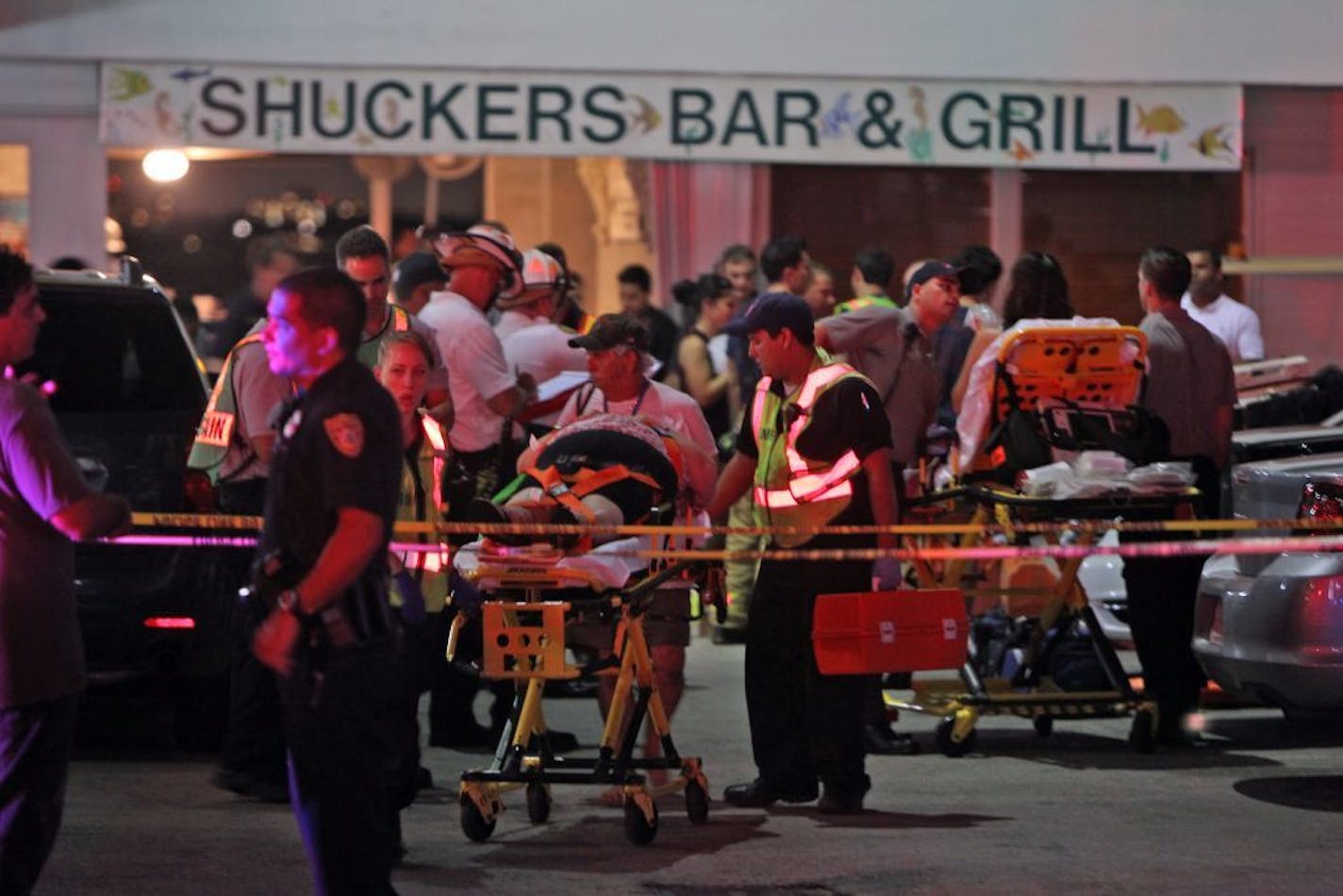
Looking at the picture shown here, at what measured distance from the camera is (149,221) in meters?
16.5

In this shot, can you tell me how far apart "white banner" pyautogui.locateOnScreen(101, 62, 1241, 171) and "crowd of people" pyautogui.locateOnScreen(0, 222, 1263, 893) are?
205cm

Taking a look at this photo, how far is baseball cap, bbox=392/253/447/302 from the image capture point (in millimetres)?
11430

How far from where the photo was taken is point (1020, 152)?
16.2 meters

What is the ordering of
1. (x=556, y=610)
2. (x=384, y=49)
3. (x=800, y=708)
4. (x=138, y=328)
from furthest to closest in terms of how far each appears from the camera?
(x=384, y=49) → (x=138, y=328) → (x=800, y=708) → (x=556, y=610)

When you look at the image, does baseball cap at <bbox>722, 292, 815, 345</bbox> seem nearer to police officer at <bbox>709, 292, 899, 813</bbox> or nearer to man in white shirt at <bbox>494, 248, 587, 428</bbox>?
police officer at <bbox>709, 292, 899, 813</bbox>

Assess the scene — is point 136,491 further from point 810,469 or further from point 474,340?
point 810,469

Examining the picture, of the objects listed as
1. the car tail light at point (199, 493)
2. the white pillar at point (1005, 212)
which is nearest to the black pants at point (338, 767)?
the car tail light at point (199, 493)

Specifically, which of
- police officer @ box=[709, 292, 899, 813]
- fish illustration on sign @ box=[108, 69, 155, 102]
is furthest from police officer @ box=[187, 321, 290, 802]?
fish illustration on sign @ box=[108, 69, 155, 102]

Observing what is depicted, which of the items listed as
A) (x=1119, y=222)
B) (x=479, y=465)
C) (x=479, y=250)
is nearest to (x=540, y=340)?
(x=479, y=465)

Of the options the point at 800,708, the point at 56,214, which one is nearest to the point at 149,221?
the point at 56,214

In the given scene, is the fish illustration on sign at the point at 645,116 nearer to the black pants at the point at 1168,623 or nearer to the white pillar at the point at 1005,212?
the white pillar at the point at 1005,212

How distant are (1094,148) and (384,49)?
4490 millimetres

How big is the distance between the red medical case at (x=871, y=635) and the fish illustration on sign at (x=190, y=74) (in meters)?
8.01

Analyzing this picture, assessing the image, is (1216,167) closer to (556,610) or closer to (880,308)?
(880,308)
